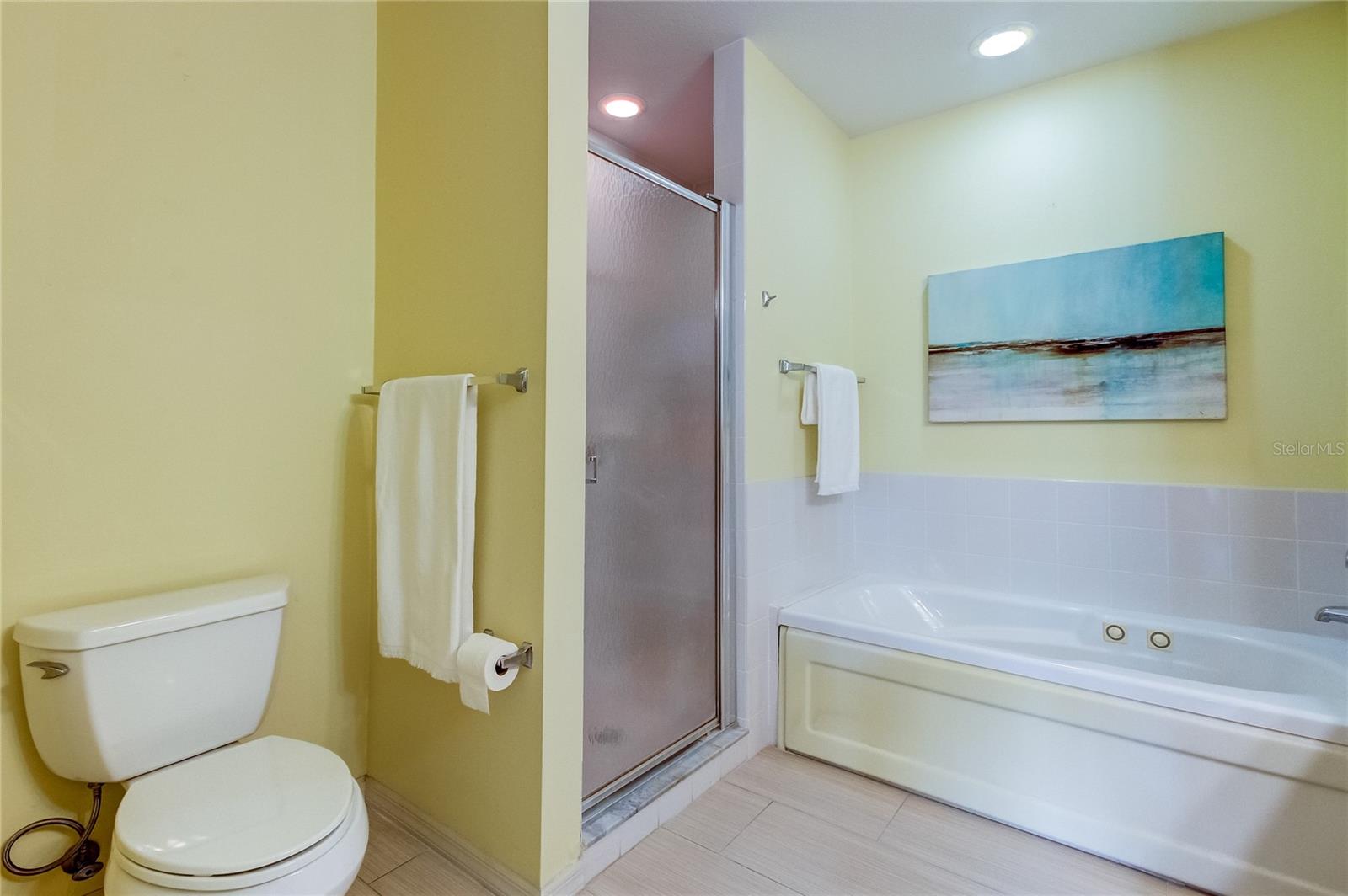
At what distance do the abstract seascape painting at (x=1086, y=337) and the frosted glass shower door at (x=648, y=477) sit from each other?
3.79ft

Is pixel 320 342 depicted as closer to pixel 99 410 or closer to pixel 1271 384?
pixel 99 410

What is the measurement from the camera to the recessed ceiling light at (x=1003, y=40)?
6.95 ft

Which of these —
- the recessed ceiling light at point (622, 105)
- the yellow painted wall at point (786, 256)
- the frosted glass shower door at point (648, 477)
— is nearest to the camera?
the frosted glass shower door at point (648, 477)

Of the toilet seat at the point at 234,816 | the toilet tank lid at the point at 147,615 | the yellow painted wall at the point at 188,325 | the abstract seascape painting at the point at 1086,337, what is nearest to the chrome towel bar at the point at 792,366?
the abstract seascape painting at the point at 1086,337

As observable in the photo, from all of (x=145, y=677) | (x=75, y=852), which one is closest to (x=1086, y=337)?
(x=145, y=677)

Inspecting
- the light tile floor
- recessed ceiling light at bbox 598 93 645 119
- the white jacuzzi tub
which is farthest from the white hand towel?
recessed ceiling light at bbox 598 93 645 119

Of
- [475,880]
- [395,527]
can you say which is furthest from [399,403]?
[475,880]

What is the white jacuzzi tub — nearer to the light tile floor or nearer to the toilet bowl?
the light tile floor

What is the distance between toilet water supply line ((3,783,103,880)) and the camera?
121 centimetres

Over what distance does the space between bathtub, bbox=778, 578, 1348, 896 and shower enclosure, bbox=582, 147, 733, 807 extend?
0.45 meters

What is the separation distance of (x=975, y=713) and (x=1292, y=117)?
218 cm

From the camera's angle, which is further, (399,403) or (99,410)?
(399,403)

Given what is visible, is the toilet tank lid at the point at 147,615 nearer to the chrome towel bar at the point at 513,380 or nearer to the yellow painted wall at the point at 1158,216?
the chrome towel bar at the point at 513,380

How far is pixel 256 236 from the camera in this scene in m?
1.57
